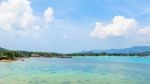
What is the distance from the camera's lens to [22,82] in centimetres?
3525

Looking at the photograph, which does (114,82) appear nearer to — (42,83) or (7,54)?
(42,83)

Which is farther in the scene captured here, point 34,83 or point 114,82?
point 114,82

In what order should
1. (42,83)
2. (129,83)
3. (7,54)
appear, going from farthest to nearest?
1. (7,54)
2. (129,83)
3. (42,83)

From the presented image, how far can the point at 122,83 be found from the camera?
35812mm

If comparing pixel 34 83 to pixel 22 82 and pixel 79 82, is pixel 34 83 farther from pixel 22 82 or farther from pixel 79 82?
pixel 79 82

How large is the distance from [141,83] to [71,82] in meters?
9.38

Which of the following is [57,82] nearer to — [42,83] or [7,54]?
[42,83]

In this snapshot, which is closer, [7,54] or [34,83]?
[34,83]

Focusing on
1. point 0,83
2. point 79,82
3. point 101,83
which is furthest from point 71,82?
point 0,83

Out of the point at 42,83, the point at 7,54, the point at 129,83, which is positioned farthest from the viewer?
the point at 7,54

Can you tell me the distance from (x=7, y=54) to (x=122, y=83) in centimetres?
8493

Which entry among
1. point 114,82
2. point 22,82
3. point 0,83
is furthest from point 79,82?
point 0,83

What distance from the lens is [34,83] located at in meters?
34.2

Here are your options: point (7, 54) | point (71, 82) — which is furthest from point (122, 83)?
point (7, 54)
